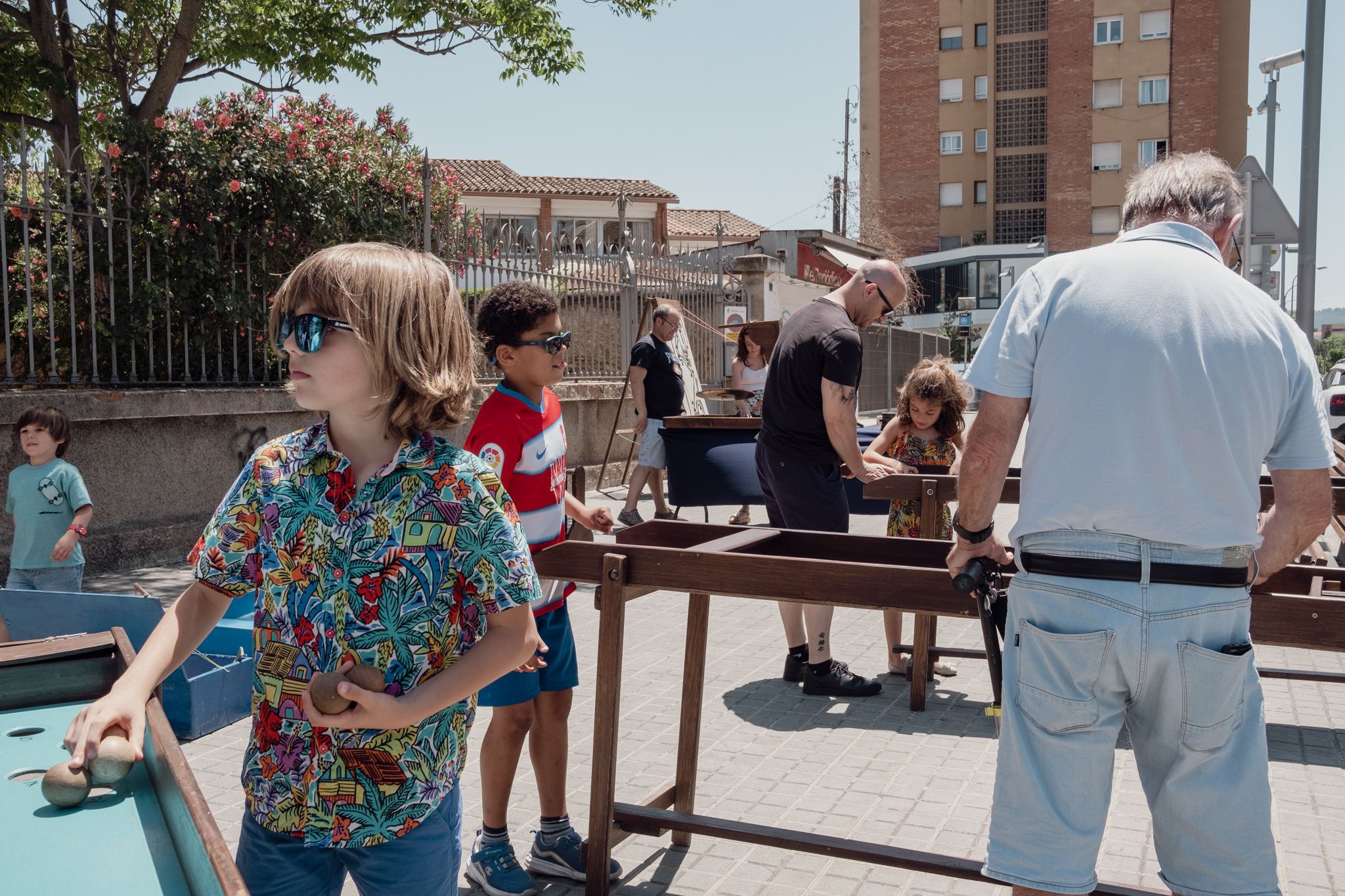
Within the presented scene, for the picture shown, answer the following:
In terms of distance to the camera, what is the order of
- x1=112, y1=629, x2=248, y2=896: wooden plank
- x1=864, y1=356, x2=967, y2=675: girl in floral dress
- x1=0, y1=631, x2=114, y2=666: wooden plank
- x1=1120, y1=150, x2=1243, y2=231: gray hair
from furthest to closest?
x1=864, y1=356, x2=967, y2=675: girl in floral dress, x1=1120, y1=150, x2=1243, y2=231: gray hair, x1=0, y1=631, x2=114, y2=666: wooden plank, x1=112, y1=629, x2=248, y2=896: wooden plank

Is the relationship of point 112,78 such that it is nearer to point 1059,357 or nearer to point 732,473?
point 732,473

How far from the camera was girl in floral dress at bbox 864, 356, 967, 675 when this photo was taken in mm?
5867

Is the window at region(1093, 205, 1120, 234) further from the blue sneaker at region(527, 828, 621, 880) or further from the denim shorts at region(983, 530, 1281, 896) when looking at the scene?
the denim shorts at region(983, 530, 1281, 896)

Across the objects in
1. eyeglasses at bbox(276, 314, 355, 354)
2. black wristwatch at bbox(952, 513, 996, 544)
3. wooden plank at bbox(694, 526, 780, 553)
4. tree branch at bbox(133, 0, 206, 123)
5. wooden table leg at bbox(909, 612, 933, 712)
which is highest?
tree branch at bbox(133, 0, 206, 123)

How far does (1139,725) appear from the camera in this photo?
2.41 meters

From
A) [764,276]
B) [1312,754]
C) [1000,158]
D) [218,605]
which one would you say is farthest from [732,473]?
[1000,158]

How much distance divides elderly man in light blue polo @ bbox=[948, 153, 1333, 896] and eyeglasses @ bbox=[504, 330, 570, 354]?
1.49 meters

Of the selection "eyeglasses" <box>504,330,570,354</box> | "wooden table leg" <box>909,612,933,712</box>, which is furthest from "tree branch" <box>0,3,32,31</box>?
"wooden table leg" <box>909,612,933,712</box>

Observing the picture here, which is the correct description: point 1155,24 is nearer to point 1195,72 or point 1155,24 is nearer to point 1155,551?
point 1195,72

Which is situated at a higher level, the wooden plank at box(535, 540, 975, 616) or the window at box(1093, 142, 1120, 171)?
the window at box(1093, 142, 1120, 171)

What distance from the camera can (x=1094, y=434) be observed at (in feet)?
7.75

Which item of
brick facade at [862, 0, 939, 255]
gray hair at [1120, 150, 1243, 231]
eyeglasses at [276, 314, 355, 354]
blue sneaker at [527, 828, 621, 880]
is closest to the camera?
eyeglasses at [276, 314, 355, 354]

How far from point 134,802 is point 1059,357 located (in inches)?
73.5

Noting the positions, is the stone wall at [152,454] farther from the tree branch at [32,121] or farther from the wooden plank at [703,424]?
the tree branch at [32,121]
